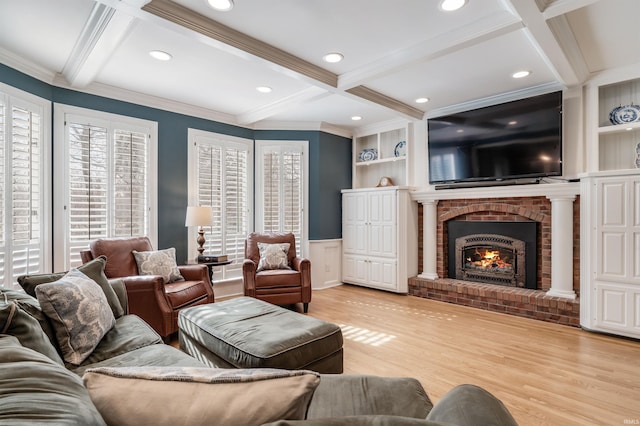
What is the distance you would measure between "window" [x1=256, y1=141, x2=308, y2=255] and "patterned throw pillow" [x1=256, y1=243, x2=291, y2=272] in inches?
28.7

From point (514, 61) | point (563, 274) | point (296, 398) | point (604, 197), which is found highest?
point (514, 61)

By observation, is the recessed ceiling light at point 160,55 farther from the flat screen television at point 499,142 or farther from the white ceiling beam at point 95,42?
the flat screen television at point 499,142

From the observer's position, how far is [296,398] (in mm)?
708

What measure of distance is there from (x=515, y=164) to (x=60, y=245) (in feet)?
16.4

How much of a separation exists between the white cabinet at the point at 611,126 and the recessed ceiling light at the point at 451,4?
2249 mm

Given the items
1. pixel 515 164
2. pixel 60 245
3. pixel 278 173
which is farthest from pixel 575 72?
pixel 60 245

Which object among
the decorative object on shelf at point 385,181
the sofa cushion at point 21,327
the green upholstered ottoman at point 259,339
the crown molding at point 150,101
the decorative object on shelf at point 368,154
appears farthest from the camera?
the decorative object on shelf at point 368,154

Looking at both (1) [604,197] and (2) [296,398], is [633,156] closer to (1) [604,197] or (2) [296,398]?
(1) [604,197]

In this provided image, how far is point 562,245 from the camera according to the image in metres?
3.60

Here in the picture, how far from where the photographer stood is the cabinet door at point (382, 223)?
4.72 metres

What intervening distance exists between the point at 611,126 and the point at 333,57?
2.90 meters

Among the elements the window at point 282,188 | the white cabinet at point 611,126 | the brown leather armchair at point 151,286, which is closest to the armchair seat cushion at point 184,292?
the brown leather armchair at point 151,286

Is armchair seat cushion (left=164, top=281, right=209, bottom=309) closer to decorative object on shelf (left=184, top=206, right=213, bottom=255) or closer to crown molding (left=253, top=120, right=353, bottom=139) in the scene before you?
decorative object on shelf (left=184, top=206, right=213, bottom=255)

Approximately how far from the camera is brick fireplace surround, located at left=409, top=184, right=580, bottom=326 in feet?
11.7
